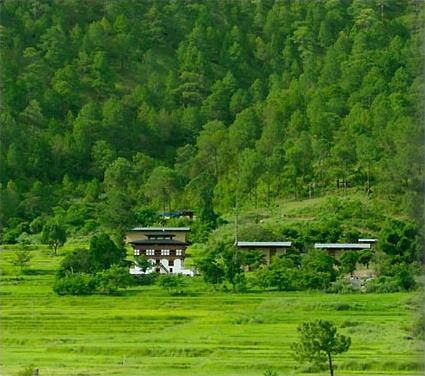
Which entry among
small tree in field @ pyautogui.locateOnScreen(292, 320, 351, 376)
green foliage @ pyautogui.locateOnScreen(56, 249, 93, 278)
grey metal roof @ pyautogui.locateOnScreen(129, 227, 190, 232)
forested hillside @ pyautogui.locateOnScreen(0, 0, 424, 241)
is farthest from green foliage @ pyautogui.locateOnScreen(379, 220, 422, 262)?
small tree in field @ pyautogui.locateOnScreen(292, 320, 351, 376)

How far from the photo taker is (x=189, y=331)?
15562mm

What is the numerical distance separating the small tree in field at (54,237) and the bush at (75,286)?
4.41 meters

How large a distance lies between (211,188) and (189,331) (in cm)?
1414

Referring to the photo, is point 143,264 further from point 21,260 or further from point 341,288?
point 341,288

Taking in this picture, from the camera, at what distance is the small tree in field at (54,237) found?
22.9m

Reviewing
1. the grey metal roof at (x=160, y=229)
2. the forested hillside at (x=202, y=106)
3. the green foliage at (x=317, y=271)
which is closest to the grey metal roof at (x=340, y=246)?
the green foliage at (x=317, y=271)

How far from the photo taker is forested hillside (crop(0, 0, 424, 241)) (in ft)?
90.5

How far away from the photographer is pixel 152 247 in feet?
69.1

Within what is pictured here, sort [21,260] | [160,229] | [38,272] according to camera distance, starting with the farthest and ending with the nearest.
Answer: [160,229]
[21,260]
[38,272]

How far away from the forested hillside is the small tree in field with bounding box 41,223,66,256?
135cm

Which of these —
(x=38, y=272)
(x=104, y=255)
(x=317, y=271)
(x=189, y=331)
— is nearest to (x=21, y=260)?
(x=38, y=272)

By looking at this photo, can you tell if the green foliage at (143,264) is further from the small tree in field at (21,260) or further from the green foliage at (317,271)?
the green foliage at (317,271)

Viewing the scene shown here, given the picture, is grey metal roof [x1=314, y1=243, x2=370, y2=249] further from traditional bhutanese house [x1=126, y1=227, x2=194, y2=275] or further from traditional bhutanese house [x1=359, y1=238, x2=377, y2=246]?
traditional bhutanese house [x1=126, y1=227, x2=194, y2=275]

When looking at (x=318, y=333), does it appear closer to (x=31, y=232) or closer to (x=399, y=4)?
(x=31, y=232)
